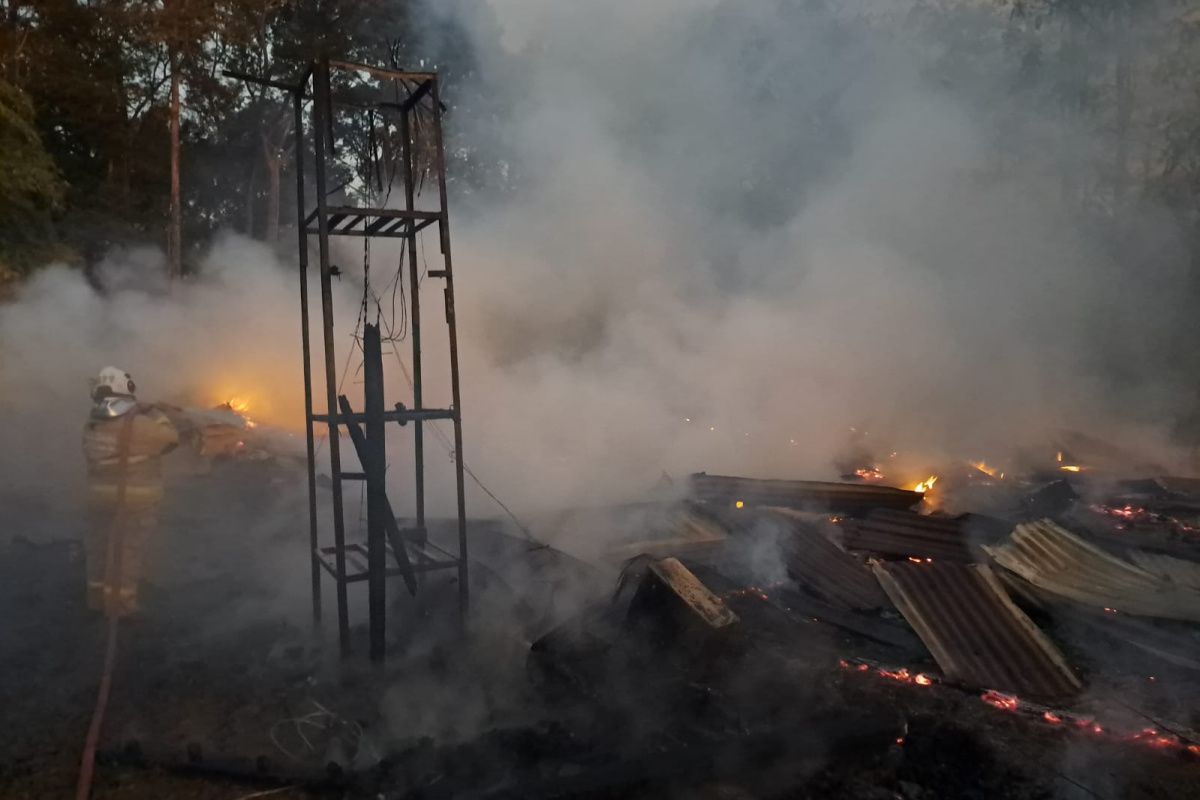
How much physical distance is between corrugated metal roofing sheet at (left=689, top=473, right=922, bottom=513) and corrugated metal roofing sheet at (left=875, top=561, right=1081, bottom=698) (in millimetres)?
1953

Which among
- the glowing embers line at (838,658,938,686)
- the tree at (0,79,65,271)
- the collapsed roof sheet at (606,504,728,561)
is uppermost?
the tree at (0,79,65,271)

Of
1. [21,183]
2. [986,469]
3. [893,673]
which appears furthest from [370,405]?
[21,183]

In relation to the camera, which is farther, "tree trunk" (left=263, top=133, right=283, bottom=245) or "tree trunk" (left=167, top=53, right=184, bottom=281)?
"tree trunk" (left=263, top=133, right=283, bottom=245)

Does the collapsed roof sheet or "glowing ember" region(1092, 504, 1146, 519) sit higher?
the collapsed roof sheet

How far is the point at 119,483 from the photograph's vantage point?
5426 millimetres

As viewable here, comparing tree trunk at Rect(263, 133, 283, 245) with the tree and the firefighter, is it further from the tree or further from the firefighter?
the firefighter

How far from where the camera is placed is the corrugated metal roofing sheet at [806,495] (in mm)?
8234

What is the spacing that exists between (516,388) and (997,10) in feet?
48.5

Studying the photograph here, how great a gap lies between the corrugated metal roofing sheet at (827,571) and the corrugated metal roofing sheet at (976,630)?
16cm

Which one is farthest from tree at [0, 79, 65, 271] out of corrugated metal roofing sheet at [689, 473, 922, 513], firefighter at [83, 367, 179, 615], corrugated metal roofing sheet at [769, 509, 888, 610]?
corrugated metal roofing sheet at [769, 509, 888, 610]

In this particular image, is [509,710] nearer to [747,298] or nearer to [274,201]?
[747,298]

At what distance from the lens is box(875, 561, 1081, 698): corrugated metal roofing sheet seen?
4898 mm

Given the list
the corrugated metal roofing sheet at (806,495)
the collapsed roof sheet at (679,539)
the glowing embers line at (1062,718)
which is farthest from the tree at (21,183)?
the glowing embers line at (1062,718)

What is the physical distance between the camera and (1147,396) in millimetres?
15008
